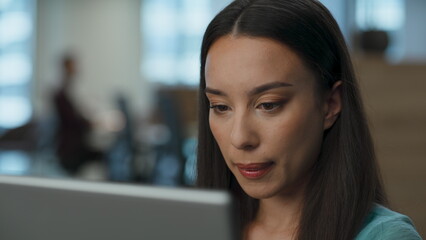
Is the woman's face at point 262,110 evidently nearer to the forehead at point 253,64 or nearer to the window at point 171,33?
the forehead at point 253,64

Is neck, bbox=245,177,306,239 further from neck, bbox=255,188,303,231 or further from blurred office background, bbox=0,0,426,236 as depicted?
blurred office background, bbox=0,0,426,236

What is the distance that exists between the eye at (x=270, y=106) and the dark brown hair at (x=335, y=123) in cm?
8

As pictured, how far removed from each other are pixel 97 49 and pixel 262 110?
8.78 m

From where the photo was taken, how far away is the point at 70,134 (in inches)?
222

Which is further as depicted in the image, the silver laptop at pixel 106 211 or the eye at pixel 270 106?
the eye at pixel 270 106

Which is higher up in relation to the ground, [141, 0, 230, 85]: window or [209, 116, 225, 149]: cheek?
[209, 116, 225, 149]: cheek

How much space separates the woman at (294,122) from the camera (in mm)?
919

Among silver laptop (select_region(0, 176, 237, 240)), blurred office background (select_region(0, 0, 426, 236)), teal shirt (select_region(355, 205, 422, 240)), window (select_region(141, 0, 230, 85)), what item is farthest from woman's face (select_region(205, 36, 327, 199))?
window (select_region(141, 0, 230, 85))

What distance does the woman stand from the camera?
0.92 meters

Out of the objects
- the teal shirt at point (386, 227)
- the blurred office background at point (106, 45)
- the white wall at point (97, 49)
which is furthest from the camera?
the white wall at point (97, 49)

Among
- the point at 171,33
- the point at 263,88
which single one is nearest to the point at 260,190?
the point at 263,88

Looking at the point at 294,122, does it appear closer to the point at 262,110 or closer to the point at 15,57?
the point at 262,110

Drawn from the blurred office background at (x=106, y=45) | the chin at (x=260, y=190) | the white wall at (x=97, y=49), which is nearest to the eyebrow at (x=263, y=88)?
the chin at (x=260, y=190)

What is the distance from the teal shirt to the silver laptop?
0.44 m
